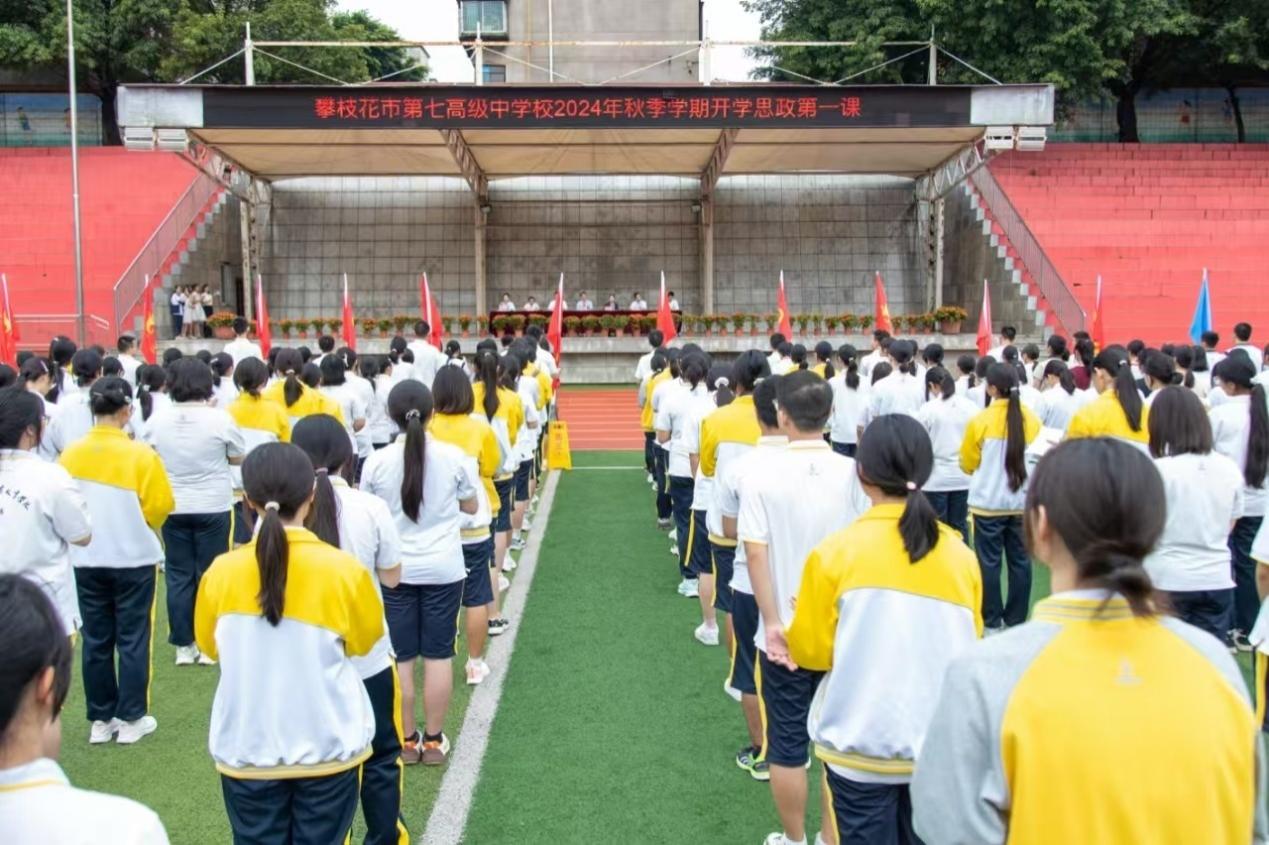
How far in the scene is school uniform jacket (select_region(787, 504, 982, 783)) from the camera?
2939 millimetres

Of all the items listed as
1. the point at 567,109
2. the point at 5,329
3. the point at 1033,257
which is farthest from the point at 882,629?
the point at 1033,257

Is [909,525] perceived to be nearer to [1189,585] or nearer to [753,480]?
[753,480]

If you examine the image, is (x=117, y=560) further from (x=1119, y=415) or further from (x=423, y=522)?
(x=1119, y=415)

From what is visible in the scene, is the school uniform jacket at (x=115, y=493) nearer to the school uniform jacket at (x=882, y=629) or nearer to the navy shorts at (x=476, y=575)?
the navy shorts at (x=476, y=575)

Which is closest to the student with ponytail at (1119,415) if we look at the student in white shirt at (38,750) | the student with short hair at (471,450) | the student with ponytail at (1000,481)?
the student with ponytail at (1000,481)

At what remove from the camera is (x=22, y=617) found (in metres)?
1.75

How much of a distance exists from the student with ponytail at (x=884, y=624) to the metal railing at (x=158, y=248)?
65.0 feet

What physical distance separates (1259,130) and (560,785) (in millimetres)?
36007

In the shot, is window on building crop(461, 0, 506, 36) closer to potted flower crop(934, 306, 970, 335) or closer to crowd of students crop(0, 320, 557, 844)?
potted flower crop(934, 306, 970, 335)

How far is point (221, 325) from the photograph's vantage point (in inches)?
835

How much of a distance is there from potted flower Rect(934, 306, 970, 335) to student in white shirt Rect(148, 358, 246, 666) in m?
17.2

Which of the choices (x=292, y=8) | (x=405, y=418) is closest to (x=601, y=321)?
(x=292, y=8)

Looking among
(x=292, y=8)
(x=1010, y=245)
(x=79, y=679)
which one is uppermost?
(x=292, y=8)

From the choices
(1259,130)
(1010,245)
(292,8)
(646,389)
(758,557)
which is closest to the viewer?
(758,557)
